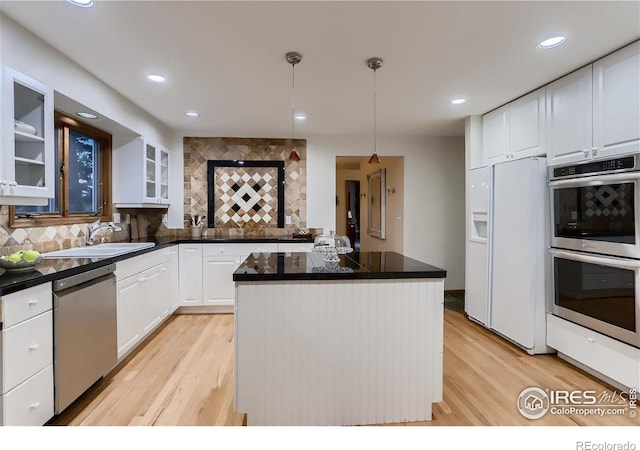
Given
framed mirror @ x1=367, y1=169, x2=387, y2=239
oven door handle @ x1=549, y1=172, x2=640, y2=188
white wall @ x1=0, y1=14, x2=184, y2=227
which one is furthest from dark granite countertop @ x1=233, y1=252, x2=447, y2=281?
framed mirror @ x1=367, y1=169, x2=387, y2=239

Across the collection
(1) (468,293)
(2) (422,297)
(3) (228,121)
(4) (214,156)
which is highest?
(3) (228,121)

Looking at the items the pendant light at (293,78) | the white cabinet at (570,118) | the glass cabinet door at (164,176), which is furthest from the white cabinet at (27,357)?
the white cabinet at (570,118)

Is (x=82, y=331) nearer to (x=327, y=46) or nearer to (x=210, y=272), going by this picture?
(x=210, y=272)

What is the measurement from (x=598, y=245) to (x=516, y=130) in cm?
132

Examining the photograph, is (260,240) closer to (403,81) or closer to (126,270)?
(126,270)

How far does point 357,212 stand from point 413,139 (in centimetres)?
465

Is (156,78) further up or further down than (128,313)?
further up

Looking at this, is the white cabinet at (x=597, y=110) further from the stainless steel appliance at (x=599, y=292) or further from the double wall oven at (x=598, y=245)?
the stainless steel appliance at (x=599, y=292)

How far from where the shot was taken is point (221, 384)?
2.34 m

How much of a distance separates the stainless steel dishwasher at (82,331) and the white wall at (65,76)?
4.21 feet

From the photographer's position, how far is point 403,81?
2.76 meters

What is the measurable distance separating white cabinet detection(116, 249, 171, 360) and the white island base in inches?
51.5

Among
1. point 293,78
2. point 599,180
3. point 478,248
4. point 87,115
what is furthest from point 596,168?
point 87,115

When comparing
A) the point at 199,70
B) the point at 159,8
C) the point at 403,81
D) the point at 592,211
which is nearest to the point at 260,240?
the point at 199,70
